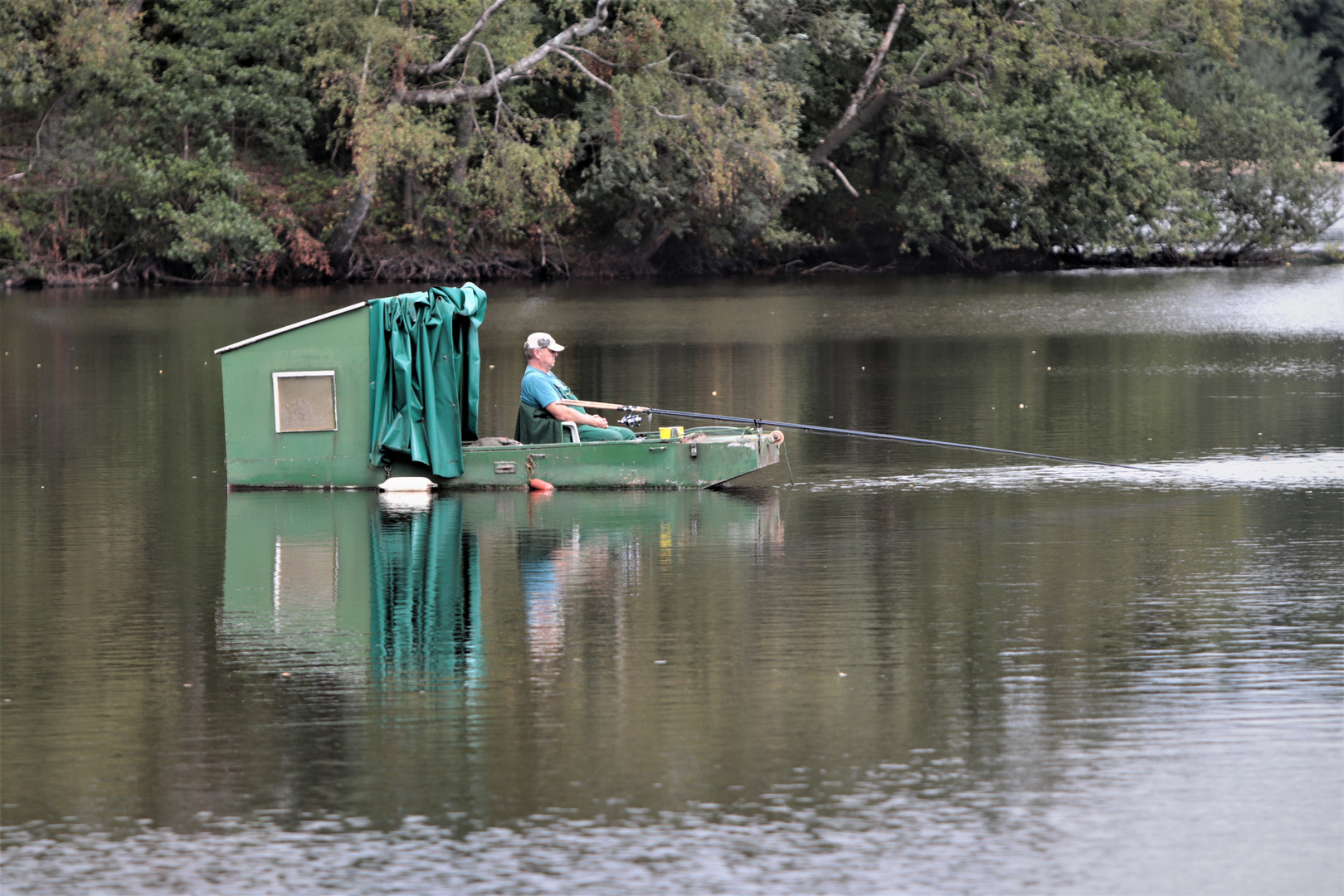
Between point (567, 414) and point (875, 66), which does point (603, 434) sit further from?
point (875, 66)

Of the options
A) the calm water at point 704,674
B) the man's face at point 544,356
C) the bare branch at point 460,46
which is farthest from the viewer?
the bare branch at point 460,46

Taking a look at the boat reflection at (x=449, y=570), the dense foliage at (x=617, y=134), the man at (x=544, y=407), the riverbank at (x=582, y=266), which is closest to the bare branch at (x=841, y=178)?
the dense foliage at (x=617, y=134)

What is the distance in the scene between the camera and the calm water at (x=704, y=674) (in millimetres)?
6344

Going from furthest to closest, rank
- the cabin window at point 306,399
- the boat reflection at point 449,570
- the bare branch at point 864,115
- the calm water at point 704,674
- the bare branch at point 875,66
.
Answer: the bare branch at point 864,115, the bare branch at point 875,66, the cabin window at point 306,399, the boat reflection at point 449,570, the calm water at point 704,674

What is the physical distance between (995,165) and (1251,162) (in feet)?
26.2

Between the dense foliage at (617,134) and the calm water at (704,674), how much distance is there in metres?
27.7

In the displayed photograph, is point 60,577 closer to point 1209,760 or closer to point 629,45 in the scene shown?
point 1209,760

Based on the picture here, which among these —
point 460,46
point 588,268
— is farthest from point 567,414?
point 588,268

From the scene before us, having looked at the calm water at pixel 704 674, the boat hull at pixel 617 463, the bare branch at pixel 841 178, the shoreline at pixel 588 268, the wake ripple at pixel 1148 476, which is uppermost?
the bare branch at pixel 841 178

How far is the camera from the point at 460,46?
4466 centimetres

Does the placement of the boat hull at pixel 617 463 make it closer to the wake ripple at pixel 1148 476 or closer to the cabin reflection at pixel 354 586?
the cabin reflection at pixel 354 586

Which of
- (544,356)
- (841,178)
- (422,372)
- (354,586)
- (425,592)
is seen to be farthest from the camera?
(841,178)

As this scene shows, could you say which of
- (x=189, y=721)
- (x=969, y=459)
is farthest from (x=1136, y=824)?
(x=969, y=459)

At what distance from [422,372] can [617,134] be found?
31821mm
